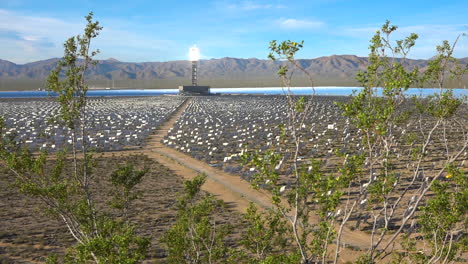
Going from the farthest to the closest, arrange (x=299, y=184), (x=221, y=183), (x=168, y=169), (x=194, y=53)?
(x=194, y=53) < (x=168, y=169) < (x=221, y=183) < (x=299, y=184)

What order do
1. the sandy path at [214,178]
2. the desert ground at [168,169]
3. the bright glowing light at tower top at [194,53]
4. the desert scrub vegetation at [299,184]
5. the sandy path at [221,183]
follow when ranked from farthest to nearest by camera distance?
the bright glowing light at tower top at [194,53]
the sandy path at [214,178]
the sandy path at [221,183]
the desert ground at [168,169]
the desert scrub vegetation at [299,184]

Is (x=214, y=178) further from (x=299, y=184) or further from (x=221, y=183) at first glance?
(x=299, y=184)

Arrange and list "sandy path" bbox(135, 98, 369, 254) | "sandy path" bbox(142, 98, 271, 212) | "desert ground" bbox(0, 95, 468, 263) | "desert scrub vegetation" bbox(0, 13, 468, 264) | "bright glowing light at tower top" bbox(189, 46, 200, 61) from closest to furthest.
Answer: "desert scrub vegetation" bbox(0, 13, 468, 264) → "desert ground" bbox(0, 95, 468, 263) → "sandy path" bbox(135, 98, 369, 254) → "sandy path" bbox(142, 98, 271, 212) → "bright glowing light at tower top" bbox(189, 46, 200, 61)

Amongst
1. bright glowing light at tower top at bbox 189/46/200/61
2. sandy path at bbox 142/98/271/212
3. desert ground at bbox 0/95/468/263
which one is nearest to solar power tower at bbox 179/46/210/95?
bright glowing light at tower top at bbox 189/46/200/61

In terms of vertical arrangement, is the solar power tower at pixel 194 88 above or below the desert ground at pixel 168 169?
above

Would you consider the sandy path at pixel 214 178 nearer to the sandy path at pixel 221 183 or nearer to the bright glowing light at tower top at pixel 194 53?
the sandy path at pixel 221 183

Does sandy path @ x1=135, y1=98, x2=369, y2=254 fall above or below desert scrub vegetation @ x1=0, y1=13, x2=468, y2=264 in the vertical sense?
below

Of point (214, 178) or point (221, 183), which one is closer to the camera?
point (221, 183)

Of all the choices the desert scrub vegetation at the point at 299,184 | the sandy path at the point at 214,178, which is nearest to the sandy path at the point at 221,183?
the sandy path at the point at 214,178

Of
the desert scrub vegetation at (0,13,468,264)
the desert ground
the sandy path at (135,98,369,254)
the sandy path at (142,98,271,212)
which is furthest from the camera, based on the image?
the sandy path at (142,98,271,212)

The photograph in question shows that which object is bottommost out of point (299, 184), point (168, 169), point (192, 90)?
point (168, 169)

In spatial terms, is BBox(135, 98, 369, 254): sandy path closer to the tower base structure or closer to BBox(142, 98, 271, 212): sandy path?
BBox(142, 98, 271, 212): sandy path

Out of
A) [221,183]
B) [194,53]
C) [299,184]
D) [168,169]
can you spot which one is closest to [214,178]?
[221,183]
